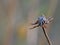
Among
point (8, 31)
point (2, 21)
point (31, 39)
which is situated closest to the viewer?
point (31, 39)

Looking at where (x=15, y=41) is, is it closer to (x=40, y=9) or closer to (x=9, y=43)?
(x=9, y=43)

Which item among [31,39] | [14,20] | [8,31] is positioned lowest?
[31,39]

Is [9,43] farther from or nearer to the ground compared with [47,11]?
nearer to the ground

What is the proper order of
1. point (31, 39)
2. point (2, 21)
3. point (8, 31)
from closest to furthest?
1. point (31, 39)
2. point (8, 31)
3. point (2, 21)

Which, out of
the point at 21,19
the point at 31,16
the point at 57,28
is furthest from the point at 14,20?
the point at 57,28

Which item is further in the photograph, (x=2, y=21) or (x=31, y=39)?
(x=2, y=21)

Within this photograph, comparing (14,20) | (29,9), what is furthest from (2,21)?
(29,9)
